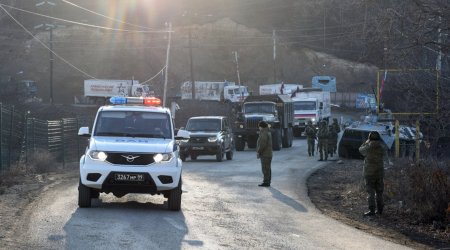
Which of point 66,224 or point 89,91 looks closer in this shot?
point 66,224

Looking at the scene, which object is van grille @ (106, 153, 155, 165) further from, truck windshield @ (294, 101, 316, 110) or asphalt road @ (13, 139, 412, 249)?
truck windshield @ (294, 101, 316, 110)

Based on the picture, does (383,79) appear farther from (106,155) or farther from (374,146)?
(106,155)

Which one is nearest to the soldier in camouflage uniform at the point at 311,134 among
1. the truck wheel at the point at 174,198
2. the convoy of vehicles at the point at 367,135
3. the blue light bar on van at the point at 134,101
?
the convoy of vehicles at the point at 367,135

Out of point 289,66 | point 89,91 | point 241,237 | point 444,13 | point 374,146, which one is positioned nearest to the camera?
point 241,237

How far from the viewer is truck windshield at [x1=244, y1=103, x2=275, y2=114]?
41.8 metres

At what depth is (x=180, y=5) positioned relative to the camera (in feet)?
387

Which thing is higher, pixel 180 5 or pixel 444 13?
pixel 180 5

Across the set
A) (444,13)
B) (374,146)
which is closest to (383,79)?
(374,146)

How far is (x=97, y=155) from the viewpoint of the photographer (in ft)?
45.0

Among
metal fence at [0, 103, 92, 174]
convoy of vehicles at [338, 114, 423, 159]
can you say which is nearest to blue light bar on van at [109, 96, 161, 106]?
metal fence at [0, 103, 92, 174]

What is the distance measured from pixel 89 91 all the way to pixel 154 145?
2793 inches

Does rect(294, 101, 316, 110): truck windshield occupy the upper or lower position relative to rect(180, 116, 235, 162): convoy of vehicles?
upper

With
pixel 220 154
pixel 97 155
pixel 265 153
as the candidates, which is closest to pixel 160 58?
pixel 220 154

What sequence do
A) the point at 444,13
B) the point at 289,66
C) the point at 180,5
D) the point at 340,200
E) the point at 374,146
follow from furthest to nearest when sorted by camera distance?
the point at 180,5 < the point at 289,66 < the point at 340,200 < the point at 374,146 < the point at 444,13
